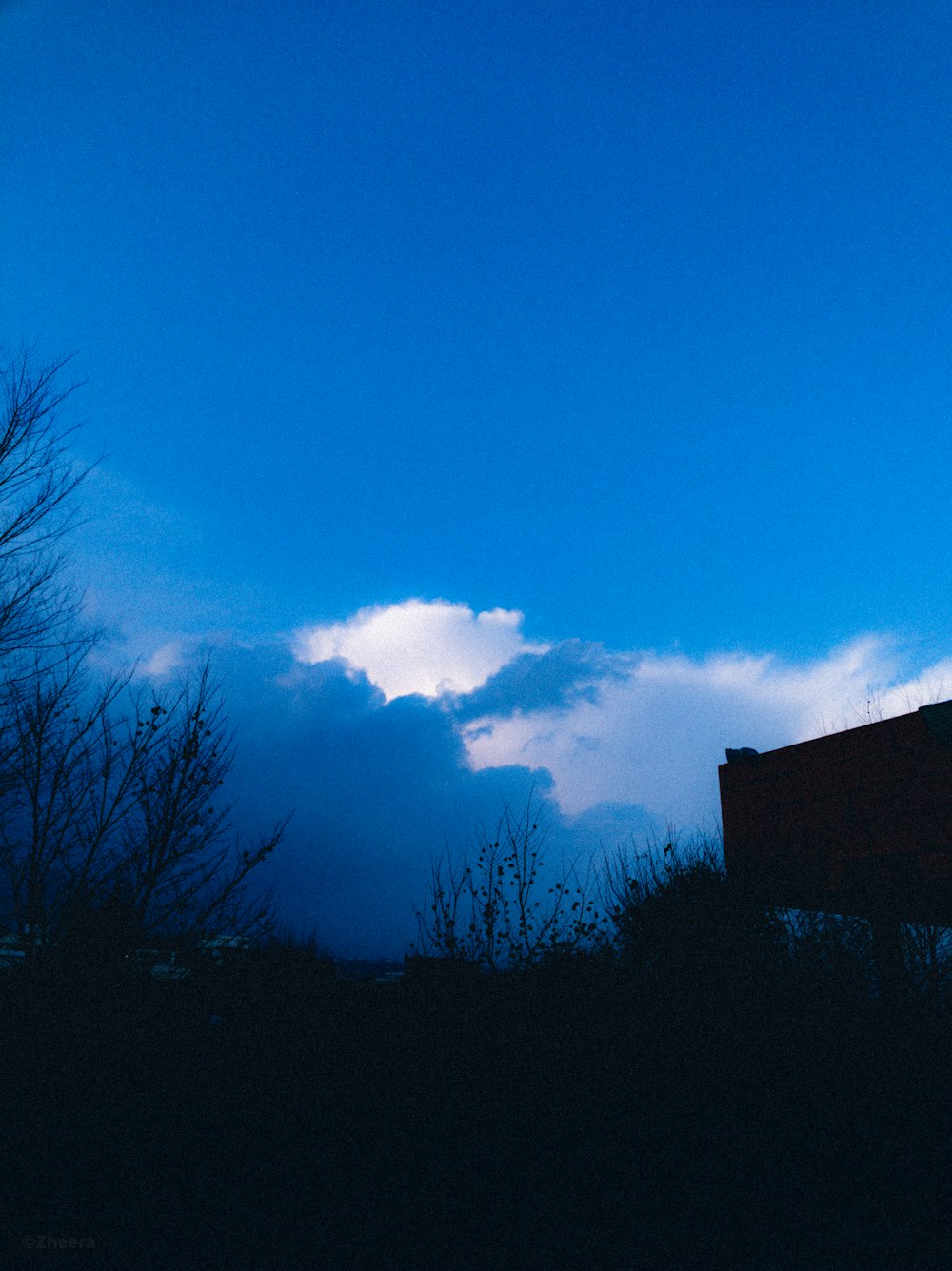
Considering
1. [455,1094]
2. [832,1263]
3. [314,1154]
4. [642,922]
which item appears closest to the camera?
[832,1263]

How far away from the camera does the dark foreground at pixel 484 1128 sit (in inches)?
183

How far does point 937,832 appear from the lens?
9.79 metres

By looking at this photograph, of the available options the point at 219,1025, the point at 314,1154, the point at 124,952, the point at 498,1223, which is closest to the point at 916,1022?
the point at 498,1223

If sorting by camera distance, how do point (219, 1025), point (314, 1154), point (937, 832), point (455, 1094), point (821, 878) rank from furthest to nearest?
point (821, 878) < point (937, 832) < point (219, 1025) < point (455, 1094) < point (314, 1154)

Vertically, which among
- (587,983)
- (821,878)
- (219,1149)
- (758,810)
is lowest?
(219,1149)

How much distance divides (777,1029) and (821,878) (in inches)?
143

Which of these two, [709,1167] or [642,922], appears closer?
[709,1167]

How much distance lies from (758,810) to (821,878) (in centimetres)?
161

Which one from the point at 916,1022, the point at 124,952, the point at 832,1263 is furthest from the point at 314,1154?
the point at 916,1022

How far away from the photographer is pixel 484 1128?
611 centimetres

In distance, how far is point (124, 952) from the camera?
9.09 meters

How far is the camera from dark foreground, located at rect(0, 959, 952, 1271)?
183 inches

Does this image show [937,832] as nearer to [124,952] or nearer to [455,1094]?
[455,1094]

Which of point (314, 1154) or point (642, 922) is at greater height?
point (642, 922)
